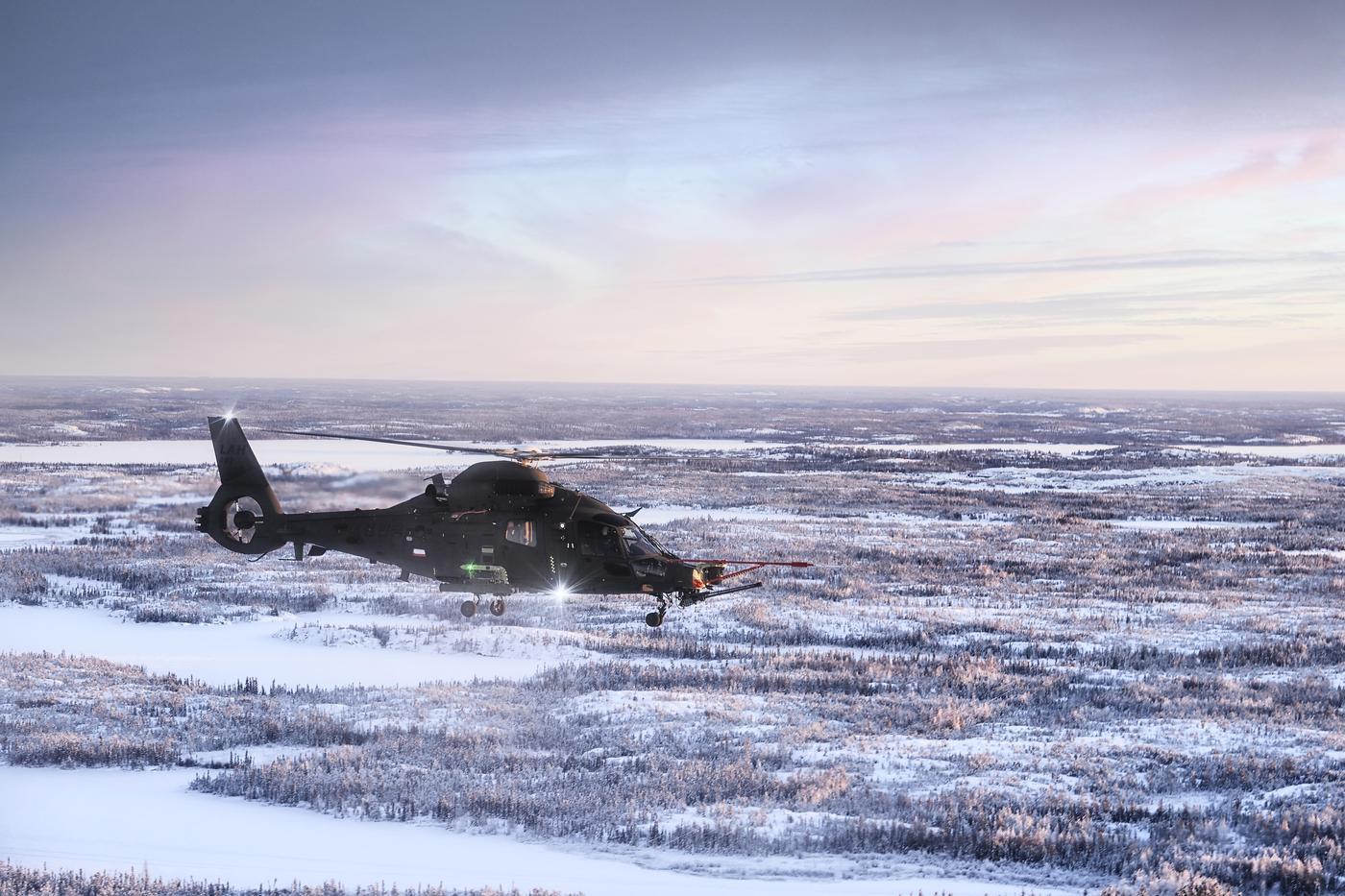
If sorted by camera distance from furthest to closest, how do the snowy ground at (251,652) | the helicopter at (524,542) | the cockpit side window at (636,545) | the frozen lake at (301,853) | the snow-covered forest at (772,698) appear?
the snowy ground at (251,652) < the cockpit side window at (636,545) < the helicopter at (524,542) < the snow-covered forest at (772,698) < the frozen lake at (301,853)

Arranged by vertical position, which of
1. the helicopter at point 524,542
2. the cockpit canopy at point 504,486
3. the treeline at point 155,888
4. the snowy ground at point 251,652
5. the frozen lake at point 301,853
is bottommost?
the snowy ground at point 251,652

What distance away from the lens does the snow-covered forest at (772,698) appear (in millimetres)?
12820

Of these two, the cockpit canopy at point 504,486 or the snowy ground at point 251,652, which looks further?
the snowy ground at point 251,652

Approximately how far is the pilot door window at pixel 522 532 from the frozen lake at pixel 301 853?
636 cm

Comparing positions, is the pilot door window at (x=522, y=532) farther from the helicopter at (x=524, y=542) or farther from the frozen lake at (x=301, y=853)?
the frozen lake at (x=301, y=853)

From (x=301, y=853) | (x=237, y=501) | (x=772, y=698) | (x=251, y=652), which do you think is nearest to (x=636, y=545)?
(x=772, y=698)

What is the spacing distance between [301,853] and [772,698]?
29.8 feet

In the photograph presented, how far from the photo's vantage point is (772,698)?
19328 millimetres

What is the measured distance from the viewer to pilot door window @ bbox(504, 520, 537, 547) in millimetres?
19047

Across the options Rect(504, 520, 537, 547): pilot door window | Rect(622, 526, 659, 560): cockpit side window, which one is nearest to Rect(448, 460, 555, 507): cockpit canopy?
Answer: Rect(504, 520, 537, 547): pilot door window

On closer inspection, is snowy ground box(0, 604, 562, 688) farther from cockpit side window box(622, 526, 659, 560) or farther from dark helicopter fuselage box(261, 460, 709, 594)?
cockpit side window box(622, 526, 659, 560)

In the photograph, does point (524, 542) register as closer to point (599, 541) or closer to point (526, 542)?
point (526, 542)

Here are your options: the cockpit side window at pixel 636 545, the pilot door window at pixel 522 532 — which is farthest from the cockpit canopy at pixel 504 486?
the cockpit side window at pixel 636 545

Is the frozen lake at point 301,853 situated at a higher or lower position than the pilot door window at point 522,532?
lower
